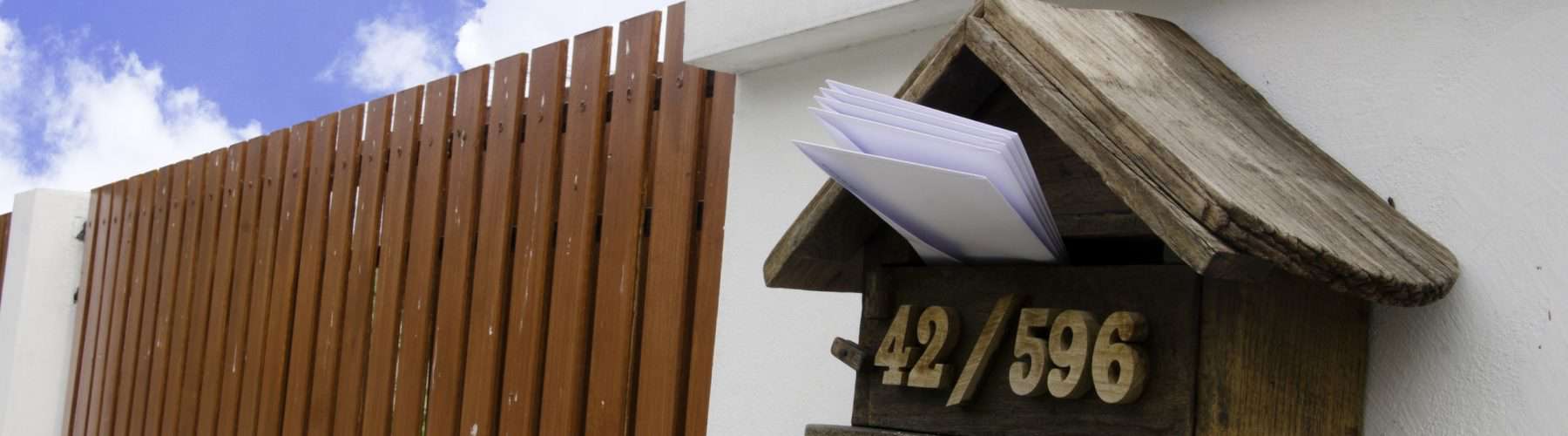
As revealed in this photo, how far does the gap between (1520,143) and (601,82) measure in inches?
83.3

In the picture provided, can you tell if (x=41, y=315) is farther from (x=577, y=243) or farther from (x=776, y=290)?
(x=776, y=290)

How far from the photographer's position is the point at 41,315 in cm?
648

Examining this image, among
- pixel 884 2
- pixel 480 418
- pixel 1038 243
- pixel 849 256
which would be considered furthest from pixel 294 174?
pixel 1038 243

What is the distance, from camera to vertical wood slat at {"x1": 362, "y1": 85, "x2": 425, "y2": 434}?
4.02 meters

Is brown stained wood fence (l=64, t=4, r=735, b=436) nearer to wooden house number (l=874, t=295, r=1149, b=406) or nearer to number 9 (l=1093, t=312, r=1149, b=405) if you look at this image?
wooden house number (l=874, t=295, r=1149, b=406)

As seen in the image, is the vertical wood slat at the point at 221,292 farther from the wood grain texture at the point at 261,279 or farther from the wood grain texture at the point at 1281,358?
the wood grain texture at the point at 1281,358

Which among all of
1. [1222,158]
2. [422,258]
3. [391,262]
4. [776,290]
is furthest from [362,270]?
[1222,158]

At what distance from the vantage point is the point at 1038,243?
1.68 metres

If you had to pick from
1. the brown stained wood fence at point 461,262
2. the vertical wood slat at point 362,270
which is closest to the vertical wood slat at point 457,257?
the brown stained wood fence at point 461,262

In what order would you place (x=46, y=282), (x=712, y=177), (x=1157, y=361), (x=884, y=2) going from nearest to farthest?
1. (x=1157, y=361)
2. (x=884, y=2)
3. (x=712, y=177)
4. (x=46, y=282)

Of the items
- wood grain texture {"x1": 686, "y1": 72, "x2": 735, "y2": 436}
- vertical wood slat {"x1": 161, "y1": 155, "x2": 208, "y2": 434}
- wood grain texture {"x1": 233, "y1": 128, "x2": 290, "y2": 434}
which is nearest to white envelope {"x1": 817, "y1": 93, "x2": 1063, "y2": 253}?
wood grain texture {"x1": 686, "y1": 72, "x2": 735, "y2": 436}

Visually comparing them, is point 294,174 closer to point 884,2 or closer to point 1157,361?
point 884,2

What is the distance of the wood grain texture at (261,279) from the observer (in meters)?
4.79

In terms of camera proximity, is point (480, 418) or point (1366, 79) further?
point (480, 418)
